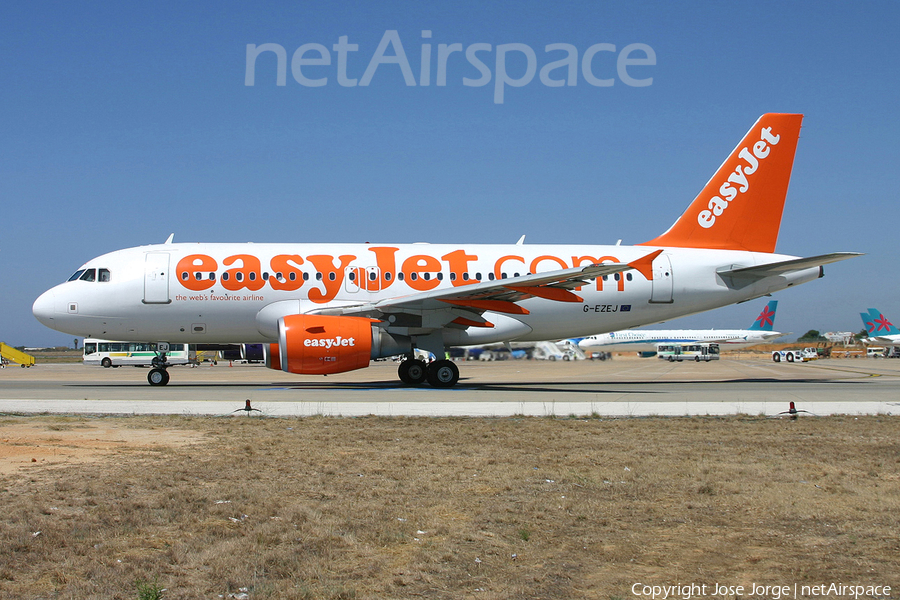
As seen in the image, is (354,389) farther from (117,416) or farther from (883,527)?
(883,527)

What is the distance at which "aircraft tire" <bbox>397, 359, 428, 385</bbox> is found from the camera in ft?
69.8

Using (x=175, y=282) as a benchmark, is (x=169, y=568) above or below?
below

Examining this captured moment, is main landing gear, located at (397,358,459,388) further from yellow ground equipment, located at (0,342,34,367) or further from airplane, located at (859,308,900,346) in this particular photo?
airplane, located at (859,308,900,346)

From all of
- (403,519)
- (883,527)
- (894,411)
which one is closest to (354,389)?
(894,411)

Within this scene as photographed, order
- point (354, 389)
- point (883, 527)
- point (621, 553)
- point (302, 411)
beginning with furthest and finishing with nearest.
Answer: point (354, 389) < point (302, 411) < point (883, 527) < point (621, 553)

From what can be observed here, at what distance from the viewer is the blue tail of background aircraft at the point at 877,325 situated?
70.9 meters

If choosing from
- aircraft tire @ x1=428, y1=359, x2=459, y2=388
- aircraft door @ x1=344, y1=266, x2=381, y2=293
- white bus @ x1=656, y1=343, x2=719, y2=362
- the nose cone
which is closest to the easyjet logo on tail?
aircraft tire @ x1=428, y1=359, x2=459, y2=388

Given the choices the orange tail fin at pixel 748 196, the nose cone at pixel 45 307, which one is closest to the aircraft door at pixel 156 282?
the nose cone at pixel 45 307

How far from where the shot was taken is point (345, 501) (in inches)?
241

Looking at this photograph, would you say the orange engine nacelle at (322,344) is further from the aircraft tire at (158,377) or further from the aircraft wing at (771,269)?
the aircraft wing at (771,269)

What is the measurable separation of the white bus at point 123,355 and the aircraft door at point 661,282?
38435 mm

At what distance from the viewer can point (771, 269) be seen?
21.5 meters

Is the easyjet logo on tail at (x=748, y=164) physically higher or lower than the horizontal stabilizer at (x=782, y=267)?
higher

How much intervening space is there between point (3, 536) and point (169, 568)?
53.4 inches
